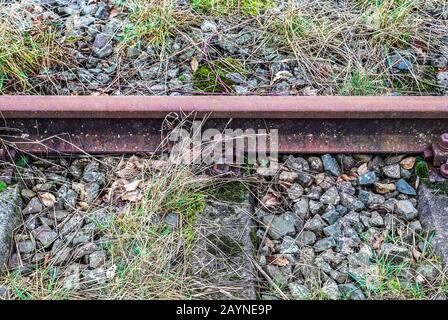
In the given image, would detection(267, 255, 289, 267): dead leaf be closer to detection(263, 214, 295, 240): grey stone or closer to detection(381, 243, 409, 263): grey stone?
detection(263, 214, 295, 240): grey stone

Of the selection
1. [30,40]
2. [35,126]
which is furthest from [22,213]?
[30,40]

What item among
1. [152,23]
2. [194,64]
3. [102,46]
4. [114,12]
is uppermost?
[114,12]

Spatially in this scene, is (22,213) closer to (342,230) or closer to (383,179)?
(342,230)

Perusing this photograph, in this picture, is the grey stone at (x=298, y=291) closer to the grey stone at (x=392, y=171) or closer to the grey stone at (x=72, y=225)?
the grey stone at (x=392, y=171)

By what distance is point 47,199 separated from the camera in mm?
3314

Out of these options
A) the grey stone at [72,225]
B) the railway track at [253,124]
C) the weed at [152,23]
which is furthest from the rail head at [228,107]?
the weed at [152,23]

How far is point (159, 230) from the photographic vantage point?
312 centimetres

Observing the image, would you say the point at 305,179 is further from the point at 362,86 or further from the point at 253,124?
the point at 362,86

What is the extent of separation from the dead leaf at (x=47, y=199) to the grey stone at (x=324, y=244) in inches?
55.3

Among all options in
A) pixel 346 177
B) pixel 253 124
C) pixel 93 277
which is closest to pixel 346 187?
pixel 346 177

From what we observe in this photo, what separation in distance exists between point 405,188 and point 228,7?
186 cm

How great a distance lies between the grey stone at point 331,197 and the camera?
331cm

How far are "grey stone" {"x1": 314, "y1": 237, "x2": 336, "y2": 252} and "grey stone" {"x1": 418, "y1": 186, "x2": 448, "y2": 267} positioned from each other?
0.51 meters

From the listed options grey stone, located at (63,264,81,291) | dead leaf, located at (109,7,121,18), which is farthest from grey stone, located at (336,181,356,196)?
dead leaf, located at (109,7,121,18)
